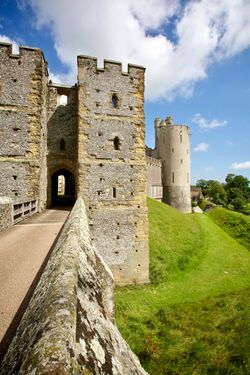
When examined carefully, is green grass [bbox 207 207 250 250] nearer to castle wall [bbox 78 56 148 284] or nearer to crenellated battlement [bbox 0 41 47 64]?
castle wall [bbox 78 56 148 284]

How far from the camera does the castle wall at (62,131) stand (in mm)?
15234

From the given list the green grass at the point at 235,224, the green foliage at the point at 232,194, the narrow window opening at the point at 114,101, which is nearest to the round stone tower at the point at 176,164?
the green grass at the point at 235,224

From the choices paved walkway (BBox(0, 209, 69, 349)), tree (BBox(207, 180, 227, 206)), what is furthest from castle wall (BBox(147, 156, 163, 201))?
paved walkway (BBox(0, 209, 69, 349))

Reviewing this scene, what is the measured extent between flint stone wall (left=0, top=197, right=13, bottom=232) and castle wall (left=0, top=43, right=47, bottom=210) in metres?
4.41

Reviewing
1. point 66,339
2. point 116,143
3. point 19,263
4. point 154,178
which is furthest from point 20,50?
point 154,178

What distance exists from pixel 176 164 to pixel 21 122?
2965cm

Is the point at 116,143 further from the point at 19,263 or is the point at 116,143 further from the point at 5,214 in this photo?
the point at 19,263

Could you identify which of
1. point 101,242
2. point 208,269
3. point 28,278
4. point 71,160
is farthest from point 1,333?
point 208,269

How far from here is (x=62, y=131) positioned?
15297mm

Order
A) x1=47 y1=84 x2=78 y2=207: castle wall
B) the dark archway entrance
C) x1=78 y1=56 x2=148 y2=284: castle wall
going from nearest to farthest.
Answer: x1=78 y1=56 x2=148 y2=284: castle wall, x1=47 y1=84 x2=78 y2=207: castle wall, the dark archway entrance

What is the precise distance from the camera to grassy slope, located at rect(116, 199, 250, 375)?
8.94 m

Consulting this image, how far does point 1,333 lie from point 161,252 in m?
16.8

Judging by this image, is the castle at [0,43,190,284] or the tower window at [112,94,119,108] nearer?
the castle at [0,43,190,284]

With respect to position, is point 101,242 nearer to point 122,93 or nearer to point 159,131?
point 122,93
